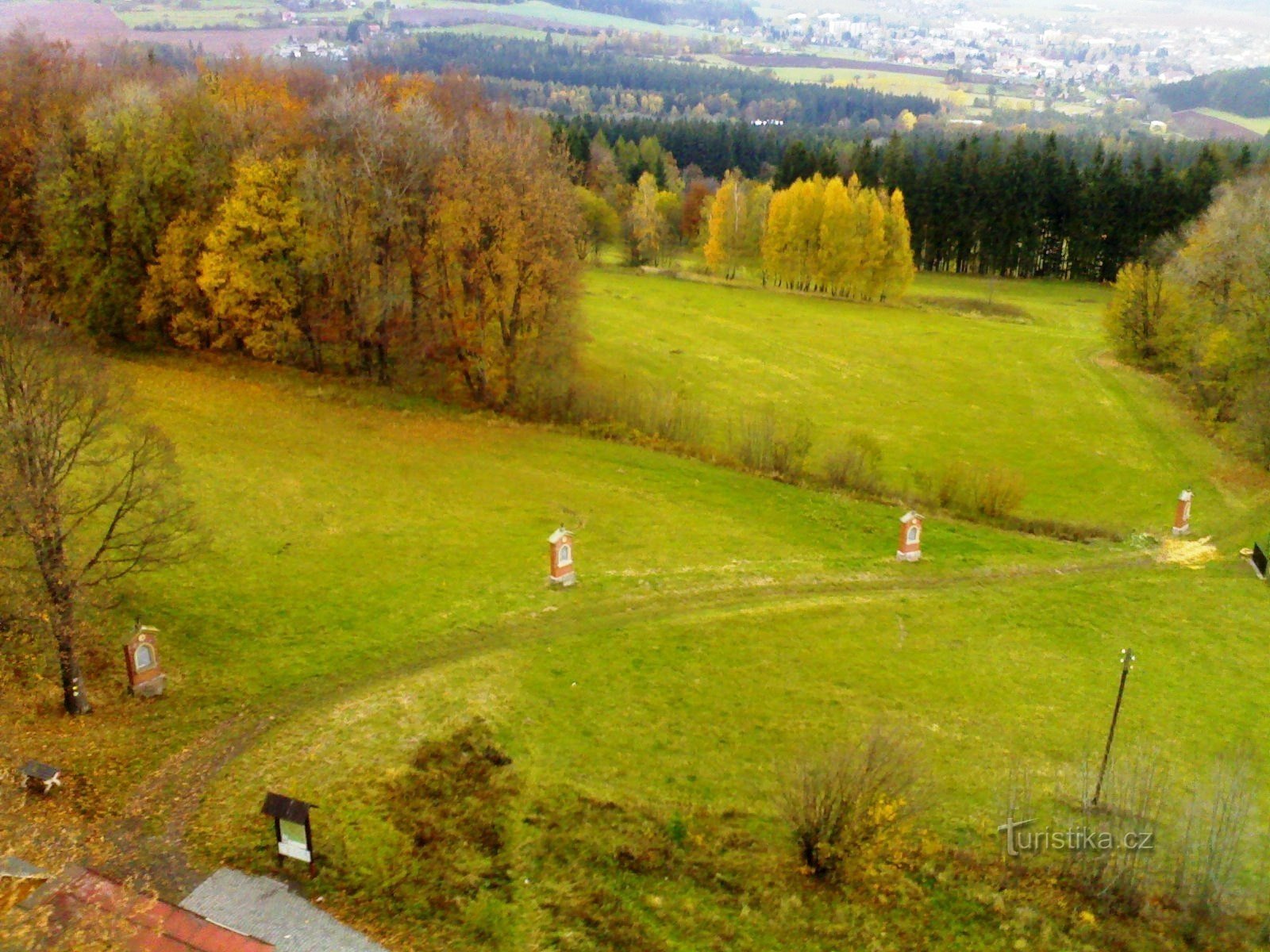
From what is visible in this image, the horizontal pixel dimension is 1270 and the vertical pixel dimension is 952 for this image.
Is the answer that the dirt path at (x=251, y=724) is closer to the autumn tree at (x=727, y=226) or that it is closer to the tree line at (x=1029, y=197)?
the autumn tree at (x=727, y=226)

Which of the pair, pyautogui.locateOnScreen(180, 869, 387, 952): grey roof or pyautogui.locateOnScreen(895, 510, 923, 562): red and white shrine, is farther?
pyautogui.locateOnScreen(895, 510, 923, 562): red and white shrine

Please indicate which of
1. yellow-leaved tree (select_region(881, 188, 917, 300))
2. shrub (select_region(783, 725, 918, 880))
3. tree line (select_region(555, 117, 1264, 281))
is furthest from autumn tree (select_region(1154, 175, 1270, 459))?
shrub (select_region(783, 725, 918, 880))

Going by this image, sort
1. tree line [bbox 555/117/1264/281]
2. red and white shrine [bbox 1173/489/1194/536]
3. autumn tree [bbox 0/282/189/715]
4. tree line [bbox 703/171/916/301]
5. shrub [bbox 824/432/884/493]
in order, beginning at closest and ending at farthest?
autumn tree [bbox 0/282/189/715] < red and white shrine [bbox 1173/489/1194/536] < shrub [bbox 824/432/884/493] < tree line [bbox 703/171/916/301] < tree line [bbox 555/117/1264/281]

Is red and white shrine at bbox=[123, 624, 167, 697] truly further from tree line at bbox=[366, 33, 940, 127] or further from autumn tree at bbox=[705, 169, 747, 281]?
tree line at bbox=[366, 33, 940, 127]

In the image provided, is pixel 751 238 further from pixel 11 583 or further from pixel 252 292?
pixel 11 583

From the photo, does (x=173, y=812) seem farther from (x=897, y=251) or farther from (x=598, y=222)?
(x=598, y=222)

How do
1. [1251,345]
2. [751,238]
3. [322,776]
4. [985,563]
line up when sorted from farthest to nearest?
[751,238] → [1251,345] → [985,563] → [322,776]

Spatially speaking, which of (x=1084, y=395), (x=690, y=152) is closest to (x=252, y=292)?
(x=1084, y=395)
